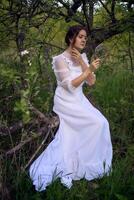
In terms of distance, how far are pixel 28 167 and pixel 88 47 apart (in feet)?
8.34

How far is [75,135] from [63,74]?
640 millimetres

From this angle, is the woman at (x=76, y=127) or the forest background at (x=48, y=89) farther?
the woman at (x=76, y=127)

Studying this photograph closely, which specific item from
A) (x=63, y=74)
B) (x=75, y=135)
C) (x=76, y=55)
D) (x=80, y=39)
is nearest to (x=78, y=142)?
(x=75, y=135)

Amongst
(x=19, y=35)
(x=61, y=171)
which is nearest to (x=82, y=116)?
(x=61, y=171)

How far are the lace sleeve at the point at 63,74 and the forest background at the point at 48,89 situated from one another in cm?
17

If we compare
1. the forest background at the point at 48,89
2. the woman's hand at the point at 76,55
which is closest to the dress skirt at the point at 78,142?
the forest background at the point at 48,89

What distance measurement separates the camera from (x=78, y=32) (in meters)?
6.05

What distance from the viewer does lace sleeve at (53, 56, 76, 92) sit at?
596cm

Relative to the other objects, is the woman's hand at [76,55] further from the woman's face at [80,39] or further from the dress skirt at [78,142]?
the dress skirt at [78,142]

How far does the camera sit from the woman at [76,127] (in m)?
5.85

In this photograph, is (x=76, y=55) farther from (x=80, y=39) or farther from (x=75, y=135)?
(x=75, y=135)

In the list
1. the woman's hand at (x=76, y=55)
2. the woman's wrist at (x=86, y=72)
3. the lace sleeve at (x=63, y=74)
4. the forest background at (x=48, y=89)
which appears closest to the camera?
the forest background at (x=48, y=89)

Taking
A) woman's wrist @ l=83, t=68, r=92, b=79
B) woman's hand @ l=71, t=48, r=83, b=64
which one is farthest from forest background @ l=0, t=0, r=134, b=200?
woman's wrist @ l=83, t=68, r=92, b=79

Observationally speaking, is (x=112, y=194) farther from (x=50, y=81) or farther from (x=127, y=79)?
(x=127, y=79)
